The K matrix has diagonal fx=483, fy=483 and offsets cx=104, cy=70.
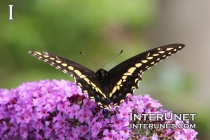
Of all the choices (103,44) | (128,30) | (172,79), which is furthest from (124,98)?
(128,30)

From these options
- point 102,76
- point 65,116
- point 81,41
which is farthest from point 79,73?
point 81,41

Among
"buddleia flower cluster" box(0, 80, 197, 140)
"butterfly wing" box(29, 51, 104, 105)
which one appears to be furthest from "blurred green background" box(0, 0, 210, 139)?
"butterfly wing" box(29, 51, 104, 105)

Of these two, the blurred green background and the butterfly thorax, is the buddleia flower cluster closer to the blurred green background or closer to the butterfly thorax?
the butterfly thorax

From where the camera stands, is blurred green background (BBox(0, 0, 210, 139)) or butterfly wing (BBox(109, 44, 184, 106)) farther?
blurred green background (BBox(0, 0, 210, 139))

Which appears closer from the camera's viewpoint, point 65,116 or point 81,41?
point 65,116

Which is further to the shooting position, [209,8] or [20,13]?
[209,8]

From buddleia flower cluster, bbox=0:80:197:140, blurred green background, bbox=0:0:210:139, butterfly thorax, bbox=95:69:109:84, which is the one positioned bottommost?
buddleia flower cluster, bbox=0:80:197:140

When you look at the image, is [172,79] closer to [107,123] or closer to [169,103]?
[169,103]

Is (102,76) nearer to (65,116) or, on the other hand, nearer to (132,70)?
(132,70)
